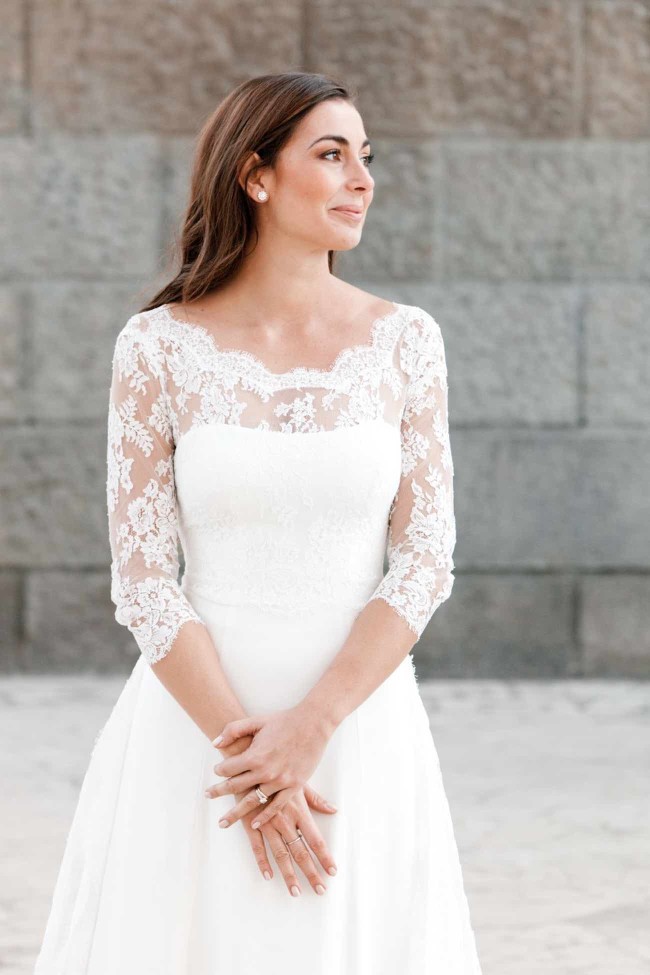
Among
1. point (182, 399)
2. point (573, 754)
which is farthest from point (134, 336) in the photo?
point (573, 754)

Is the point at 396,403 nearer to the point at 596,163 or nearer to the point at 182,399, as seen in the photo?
the point at 182,399

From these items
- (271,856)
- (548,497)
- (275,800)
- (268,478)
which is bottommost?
(271,856)

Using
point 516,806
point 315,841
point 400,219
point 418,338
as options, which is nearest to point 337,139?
point 418,338

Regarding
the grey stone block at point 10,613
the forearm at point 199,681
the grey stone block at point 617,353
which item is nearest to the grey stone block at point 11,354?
the grey stone block at point 10,613

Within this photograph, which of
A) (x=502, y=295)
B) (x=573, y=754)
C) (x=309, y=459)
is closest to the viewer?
(x=309, y=459)

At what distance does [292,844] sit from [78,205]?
4966mm

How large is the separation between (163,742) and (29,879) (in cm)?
192

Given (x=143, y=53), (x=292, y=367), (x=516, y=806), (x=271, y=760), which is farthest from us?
(x=143, y=53)

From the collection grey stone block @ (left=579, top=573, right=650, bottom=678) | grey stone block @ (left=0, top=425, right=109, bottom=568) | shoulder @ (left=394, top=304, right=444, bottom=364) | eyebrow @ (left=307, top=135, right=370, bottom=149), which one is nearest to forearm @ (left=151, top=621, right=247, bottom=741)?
shoulder @ (left=394, top=304, right=444, bottom=364)

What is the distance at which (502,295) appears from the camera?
6.88m

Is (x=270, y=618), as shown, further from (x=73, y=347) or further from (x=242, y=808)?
(x=73, y=347)

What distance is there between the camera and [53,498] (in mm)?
6855

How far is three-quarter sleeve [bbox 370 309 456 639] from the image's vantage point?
2.55 meters

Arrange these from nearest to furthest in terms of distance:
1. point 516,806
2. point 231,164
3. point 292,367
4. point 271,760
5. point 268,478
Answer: point 271,760 < point 268,478 < point 292,367 < point 231,164 < point 516,806
